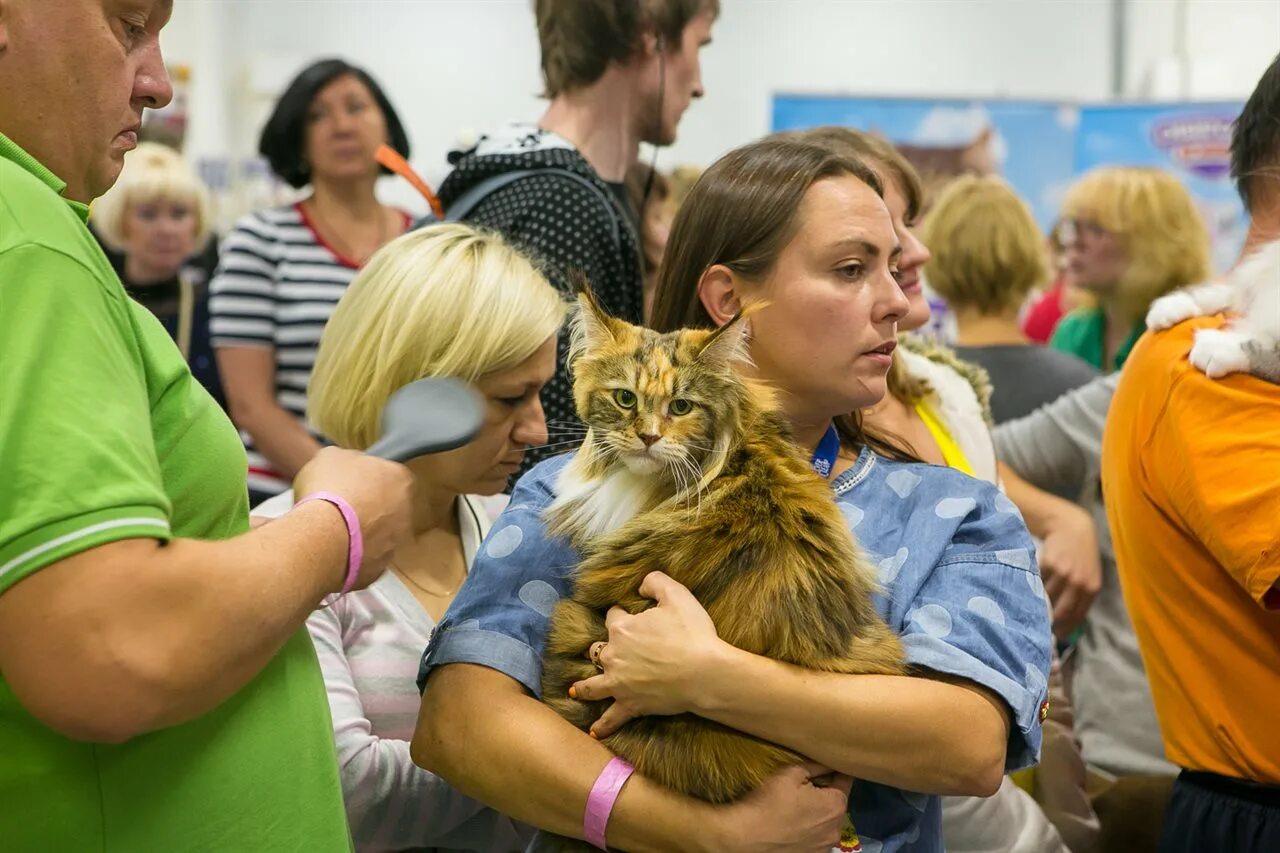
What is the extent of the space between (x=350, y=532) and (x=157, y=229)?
373 cm

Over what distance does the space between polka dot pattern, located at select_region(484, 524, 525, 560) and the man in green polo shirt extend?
0.31 meters

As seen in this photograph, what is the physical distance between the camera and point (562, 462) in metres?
1.72

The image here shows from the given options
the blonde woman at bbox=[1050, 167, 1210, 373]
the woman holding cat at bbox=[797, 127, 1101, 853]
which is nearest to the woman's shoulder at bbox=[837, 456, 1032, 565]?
the woman holding cat at bbox=[797, 127, 1101, 853]

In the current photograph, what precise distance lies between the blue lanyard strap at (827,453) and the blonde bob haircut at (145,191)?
11.6 ft

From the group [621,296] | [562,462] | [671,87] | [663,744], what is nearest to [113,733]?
[663,744]

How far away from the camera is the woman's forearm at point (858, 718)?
1357mm

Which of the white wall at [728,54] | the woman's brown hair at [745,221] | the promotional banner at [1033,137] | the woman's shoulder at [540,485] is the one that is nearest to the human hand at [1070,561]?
the woman's brown hair at [745,221]

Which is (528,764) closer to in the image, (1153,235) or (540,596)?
(540,596)

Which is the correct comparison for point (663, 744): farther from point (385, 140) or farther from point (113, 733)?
point (385, 140)

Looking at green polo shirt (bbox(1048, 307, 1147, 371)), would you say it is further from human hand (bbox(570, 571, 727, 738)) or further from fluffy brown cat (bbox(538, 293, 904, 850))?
human hand (bbox(570, 571, 727, 738))

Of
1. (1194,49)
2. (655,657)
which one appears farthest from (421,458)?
(1194,49)

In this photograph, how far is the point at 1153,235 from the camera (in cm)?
388

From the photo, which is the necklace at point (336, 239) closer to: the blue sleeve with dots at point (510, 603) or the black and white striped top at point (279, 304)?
the black and white striped top at point (279, 304)

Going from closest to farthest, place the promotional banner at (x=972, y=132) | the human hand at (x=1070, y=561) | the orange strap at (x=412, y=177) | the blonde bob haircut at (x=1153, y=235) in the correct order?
the human hand at (x=1070, y=561) → the orange strap at (x=412, y=177) → the blonde bob haircut at (x=1153, y=235) → the promotional banner at (x=972, y=132)
